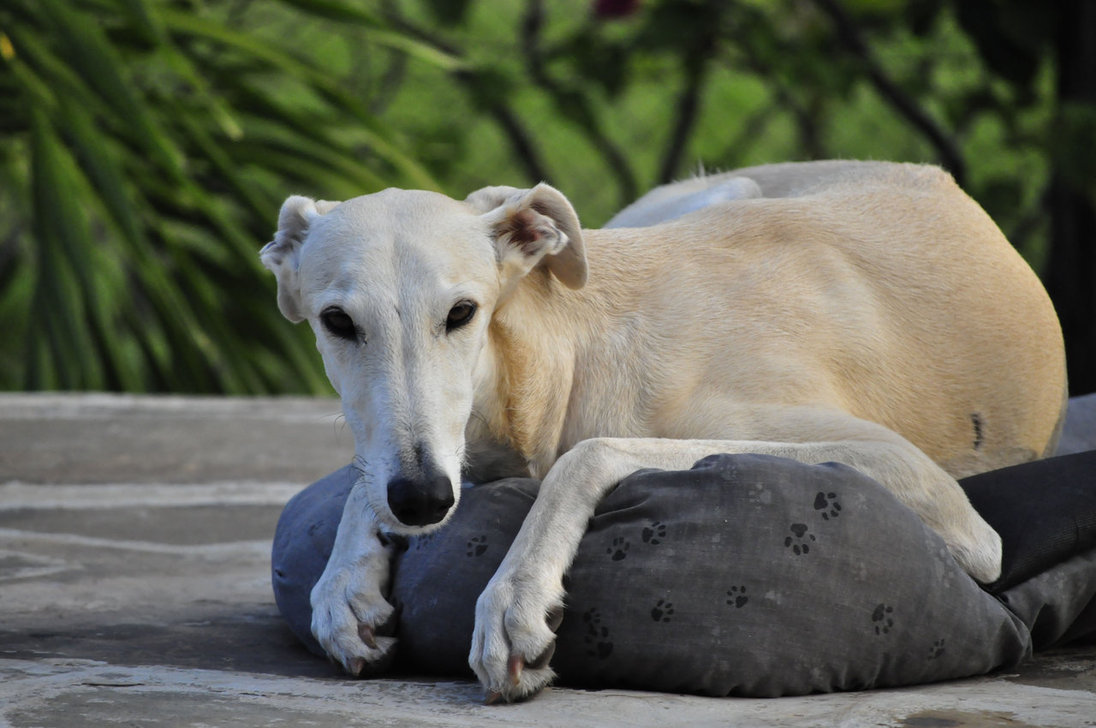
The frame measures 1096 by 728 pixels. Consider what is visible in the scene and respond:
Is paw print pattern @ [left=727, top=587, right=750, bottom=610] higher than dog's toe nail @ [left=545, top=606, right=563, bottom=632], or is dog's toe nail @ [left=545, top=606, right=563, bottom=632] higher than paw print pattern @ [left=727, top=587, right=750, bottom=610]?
paw print pattern @ [left=727, top=587, right=750, bottom=610]

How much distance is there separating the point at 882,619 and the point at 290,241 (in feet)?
3.93

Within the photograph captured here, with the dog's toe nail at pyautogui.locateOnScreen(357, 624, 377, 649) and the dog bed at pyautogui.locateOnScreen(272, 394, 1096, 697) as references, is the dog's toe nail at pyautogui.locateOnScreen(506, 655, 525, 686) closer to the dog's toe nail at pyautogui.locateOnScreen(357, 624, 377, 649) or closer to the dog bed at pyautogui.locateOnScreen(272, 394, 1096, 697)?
the dog bed at pyautogui.locateOnScreen(272, 394, 1096, 697)

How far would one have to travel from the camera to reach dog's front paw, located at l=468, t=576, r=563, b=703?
1.83 metres

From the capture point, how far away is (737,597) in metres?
1.92

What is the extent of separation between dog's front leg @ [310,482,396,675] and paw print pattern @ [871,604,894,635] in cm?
75

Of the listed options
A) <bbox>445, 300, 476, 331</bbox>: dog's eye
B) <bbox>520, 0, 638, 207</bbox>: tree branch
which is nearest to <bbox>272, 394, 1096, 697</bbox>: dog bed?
<bbox>445, 300, 476, 331</bbox>: dog's eye

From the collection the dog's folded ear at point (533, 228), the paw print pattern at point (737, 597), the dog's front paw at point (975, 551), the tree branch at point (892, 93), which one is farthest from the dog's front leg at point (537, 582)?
the tree branch at point (892, 93)

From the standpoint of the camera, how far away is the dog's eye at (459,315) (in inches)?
82.6

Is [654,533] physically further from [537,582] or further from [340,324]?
[340,324]

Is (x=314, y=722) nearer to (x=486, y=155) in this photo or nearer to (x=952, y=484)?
(x=952, y=484)

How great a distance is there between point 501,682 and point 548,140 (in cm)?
648

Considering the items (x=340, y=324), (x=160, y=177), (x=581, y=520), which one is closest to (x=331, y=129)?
(x=160, y=177)

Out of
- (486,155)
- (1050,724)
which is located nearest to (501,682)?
(1050,724)

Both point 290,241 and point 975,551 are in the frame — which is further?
point 290,241
